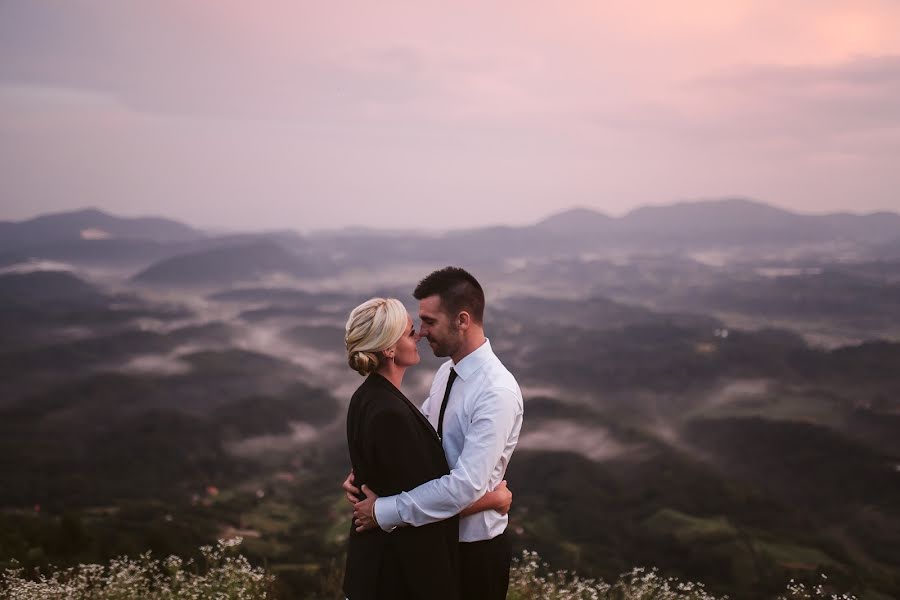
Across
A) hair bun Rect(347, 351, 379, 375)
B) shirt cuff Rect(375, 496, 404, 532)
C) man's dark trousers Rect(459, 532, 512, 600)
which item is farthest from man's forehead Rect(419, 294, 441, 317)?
man's dark trousers Rect(459, 532, 512, 600)

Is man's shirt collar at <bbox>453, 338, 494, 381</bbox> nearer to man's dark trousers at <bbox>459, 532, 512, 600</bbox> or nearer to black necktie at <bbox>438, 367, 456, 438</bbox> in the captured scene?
black necktie at <bbox>438, 367, 456, 438</bbox>

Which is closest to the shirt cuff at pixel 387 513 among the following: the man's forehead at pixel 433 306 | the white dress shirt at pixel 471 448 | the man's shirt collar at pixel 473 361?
the white dress shirt at pixel 471 448

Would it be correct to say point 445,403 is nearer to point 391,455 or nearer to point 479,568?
point 391,455

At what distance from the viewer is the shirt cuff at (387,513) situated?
14.9ft

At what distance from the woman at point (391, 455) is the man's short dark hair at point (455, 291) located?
0.44m

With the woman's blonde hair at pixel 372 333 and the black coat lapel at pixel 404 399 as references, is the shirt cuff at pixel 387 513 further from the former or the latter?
the woman's blonde hair at pixel 372 333

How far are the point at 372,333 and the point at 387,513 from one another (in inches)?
48.4

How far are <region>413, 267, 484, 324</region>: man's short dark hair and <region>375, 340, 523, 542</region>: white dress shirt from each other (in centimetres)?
34

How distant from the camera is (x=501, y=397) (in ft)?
15.6

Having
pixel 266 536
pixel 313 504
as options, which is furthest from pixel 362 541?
pixel 313 504

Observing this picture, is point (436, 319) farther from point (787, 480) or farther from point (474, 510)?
point (787, 480)

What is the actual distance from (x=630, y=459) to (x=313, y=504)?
94076 millimetres

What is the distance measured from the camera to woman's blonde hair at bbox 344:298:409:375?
15.3ft

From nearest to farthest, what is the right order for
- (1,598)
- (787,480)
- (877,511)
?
(1,598)
(877,511)
(787,480)
